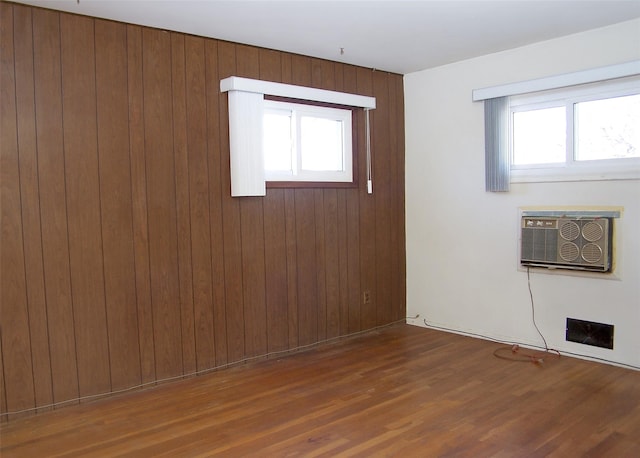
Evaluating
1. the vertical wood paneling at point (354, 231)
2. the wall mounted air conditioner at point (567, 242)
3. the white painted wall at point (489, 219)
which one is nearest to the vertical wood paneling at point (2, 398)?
the vertical wood paneling at point (354, 231)

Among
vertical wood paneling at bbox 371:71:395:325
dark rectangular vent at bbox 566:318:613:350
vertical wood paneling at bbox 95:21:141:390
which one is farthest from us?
vertical wood paneling at bbox 371:71:395:325

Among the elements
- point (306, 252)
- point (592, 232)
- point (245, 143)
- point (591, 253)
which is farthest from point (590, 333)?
point (245, 143)

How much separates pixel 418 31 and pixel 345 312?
234cm

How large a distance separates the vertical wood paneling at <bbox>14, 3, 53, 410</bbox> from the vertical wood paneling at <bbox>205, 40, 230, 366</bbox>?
1.10 m

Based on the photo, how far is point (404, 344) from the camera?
14.4ft

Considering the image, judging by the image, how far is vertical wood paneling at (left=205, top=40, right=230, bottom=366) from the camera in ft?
12.2

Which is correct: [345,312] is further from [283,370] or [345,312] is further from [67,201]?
[67,201]

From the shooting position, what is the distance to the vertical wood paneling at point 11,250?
2945 mm

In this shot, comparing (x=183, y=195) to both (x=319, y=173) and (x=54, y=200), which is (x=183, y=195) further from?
(x=319, y=173)

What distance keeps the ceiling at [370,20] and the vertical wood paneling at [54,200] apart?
0.80ft

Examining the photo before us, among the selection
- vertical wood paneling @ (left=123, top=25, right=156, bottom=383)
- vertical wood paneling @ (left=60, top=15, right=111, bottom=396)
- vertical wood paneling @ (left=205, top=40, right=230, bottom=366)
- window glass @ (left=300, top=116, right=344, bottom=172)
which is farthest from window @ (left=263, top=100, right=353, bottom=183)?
vertical wood paneling @ (left=60, top=15, right=111, bottom=396)

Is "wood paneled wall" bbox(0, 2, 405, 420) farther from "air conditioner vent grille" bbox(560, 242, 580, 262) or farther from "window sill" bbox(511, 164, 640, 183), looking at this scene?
"air conditioner vent grille" bbox(560, 242, 580, 262)

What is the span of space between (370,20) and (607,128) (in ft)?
6.09

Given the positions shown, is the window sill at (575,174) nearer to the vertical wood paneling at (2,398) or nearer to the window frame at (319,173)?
the window frame at (319,173)
